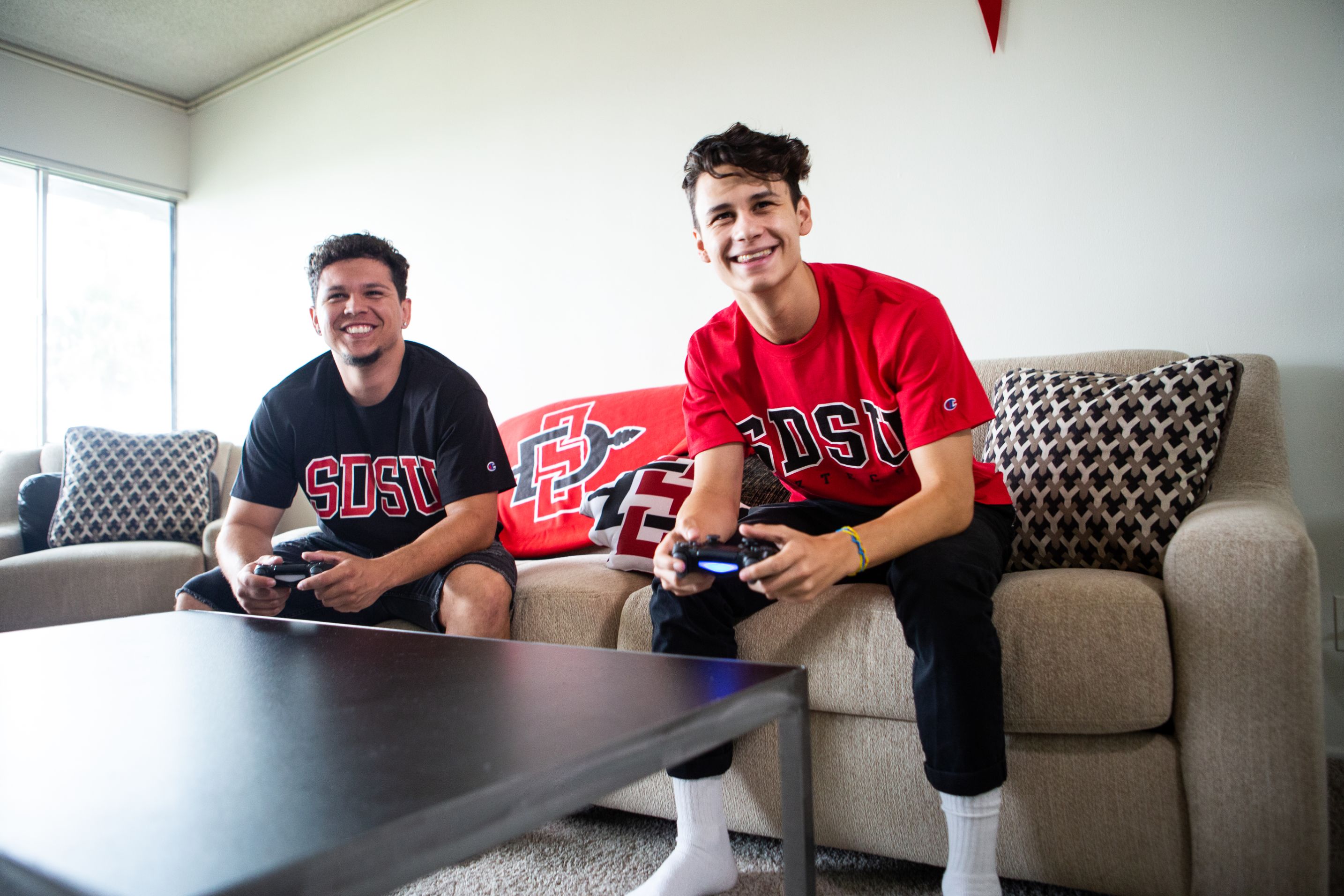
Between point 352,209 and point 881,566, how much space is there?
2949 millimetres

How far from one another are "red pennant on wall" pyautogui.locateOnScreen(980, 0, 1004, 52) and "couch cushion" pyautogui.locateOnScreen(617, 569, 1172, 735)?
140cm

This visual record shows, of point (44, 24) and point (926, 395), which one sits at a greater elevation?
point (44, 24)

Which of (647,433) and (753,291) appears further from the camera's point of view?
(647,433)

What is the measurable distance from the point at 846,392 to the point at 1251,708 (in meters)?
0.64

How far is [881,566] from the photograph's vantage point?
1270mm

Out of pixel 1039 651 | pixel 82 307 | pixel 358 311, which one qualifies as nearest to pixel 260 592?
pixel 358 311


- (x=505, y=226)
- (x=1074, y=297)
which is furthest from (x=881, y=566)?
(x=505, y=226)

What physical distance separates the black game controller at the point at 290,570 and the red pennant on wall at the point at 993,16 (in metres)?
1.85

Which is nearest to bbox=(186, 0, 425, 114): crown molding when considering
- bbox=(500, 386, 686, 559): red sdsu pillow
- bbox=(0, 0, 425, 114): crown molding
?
bbox=(0, 0, 425, 114): crown molding

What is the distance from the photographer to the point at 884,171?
2.16m

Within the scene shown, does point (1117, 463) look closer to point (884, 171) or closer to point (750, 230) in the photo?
A: point (750, 230)

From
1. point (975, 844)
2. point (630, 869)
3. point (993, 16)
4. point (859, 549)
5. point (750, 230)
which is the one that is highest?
point (993, 16)

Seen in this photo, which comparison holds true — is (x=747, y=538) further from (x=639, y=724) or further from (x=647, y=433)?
(x=647, y=433)

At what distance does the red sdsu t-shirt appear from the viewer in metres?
1.18
